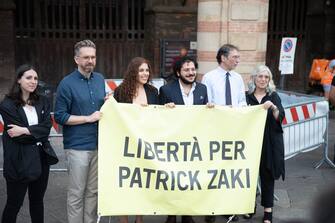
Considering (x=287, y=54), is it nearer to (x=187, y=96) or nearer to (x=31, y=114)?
(x=187, y=96)

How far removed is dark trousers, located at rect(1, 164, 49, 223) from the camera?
417cm

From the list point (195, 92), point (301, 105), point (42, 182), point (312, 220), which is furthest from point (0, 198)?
point (312, 220)

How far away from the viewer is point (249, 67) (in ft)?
29.4

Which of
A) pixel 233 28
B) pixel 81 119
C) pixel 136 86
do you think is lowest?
pixel 81 119

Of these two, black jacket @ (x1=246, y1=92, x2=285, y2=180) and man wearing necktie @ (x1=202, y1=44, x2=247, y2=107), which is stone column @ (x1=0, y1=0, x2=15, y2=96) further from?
black jacket @ (x1=246, y1=92, x2=285, y2=180)

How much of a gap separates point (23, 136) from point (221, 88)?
7.65 feet

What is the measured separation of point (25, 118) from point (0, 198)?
87.1 inches

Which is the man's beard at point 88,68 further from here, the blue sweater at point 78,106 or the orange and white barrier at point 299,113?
the orange and white barrier at point 299,113

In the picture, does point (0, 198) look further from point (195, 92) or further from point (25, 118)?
point (195, 92)

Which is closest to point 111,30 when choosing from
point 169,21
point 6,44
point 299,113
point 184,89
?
point 169,21

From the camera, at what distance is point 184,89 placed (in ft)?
15.6

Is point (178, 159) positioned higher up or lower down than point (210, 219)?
higher up

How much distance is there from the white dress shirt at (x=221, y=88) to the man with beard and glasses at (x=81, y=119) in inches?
58.8

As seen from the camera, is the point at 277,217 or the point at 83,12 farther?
the point at 83,12
